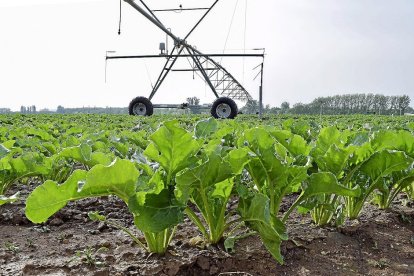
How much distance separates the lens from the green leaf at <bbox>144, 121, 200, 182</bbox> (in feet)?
4.50

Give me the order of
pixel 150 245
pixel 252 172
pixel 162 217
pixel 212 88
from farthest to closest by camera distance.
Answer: pixel 212 88 < pixel 252 172 < pixel 150 245 < pixel 162 217

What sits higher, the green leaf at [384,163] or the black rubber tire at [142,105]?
the black rubber tire at [142,105]

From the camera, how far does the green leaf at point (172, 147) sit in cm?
137

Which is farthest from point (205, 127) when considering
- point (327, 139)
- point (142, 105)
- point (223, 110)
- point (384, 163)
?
point (142, 105)

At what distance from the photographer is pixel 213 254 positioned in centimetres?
168

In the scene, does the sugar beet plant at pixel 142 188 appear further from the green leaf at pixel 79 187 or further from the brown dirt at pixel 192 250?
the brown dirt at pixel 192 250

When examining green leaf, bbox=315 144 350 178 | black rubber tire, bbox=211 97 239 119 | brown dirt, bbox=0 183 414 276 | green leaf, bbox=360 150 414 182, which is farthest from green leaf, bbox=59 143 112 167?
black rubber tire, bbox=211 97 239 119

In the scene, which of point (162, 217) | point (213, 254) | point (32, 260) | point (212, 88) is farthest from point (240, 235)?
point (212, 88)

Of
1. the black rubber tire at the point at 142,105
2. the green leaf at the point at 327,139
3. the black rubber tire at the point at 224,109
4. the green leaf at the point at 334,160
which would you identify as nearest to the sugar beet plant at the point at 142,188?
the green leaf at the point at 334,160

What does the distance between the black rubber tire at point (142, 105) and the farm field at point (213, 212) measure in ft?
40.2

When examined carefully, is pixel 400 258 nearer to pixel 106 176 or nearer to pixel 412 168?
pixel 412 168

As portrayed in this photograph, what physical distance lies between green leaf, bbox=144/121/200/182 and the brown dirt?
40cm

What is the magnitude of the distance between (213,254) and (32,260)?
73cm

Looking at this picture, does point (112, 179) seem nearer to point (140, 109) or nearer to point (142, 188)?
point (142, 188)
